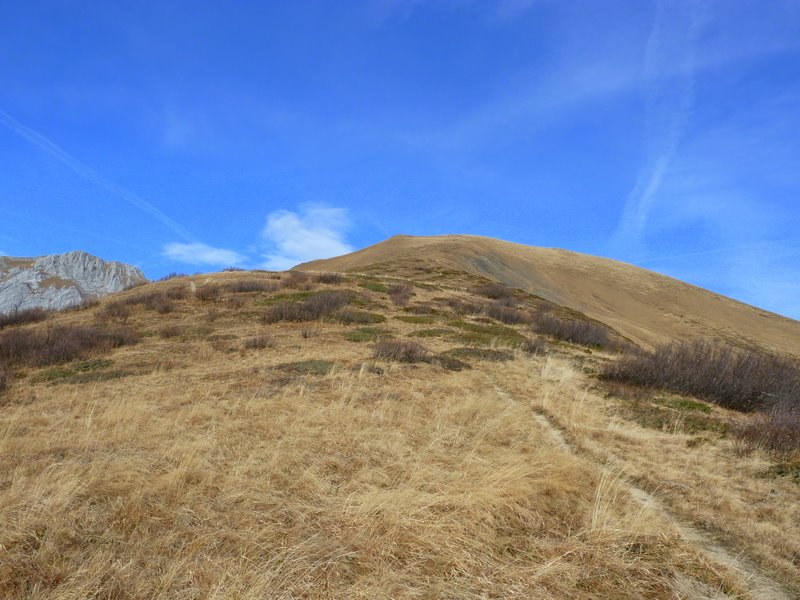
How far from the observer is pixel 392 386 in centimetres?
1093

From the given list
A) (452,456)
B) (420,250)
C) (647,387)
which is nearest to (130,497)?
(452,456)

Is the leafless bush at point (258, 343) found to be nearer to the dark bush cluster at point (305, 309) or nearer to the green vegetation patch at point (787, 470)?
the dark bush cluster at point (305, 309)

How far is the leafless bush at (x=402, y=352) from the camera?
14.0m

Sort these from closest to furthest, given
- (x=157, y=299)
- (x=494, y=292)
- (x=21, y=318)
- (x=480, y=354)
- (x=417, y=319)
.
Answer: (x=480, y=354), (x=21, y=318), (x=417, y=319), (x=157, y=299), (x=494, y=292)

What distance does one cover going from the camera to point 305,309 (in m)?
20.7

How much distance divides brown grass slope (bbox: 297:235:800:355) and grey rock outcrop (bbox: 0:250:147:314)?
123 ft

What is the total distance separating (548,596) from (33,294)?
85434 millimetres

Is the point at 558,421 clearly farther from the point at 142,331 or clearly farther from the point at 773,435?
the point at 142,331

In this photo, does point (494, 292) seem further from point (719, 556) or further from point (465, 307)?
point (719, 556)

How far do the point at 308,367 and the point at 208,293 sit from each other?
1399 centimetres

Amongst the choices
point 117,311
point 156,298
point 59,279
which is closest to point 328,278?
point 156,298

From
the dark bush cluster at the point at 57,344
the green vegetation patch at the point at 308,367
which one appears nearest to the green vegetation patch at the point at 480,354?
the green vegetation patch at the point at 308,367

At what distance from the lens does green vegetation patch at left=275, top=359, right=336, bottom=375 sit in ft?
39.2

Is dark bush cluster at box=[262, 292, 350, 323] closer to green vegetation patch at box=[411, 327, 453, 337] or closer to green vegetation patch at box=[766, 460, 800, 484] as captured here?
green vegetation patch at box=[411, 327, 453, 337]
